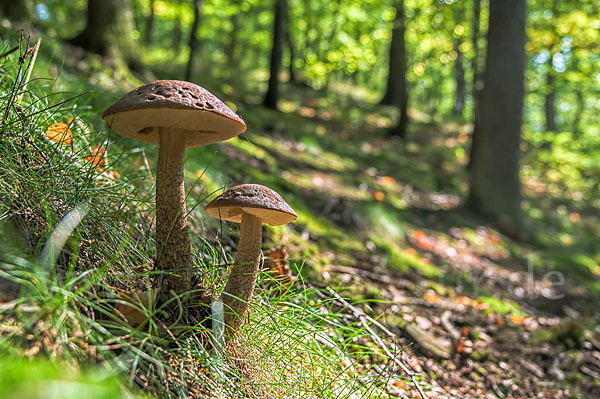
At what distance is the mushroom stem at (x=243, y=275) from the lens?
1674 millimetres

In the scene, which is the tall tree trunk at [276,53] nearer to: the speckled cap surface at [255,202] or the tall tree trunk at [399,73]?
the tall tree trunk at [399,73]

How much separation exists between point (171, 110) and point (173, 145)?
0.74 ft

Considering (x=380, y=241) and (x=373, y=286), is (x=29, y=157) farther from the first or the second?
(x=380, y=241)

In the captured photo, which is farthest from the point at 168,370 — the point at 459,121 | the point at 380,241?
the point at 459,121

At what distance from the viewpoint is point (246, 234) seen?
1768 mm

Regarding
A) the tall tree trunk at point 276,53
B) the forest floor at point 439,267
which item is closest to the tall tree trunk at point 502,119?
the forest floor at point 439,267

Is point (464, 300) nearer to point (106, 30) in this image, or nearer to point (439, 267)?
point (439, 267)

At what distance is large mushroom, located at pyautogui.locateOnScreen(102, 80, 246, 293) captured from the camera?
4.83 feet

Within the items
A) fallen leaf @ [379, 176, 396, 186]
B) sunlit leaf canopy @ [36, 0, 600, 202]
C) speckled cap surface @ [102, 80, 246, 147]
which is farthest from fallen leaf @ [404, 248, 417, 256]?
sunlit leaf canopy @ [36, 0, 600, 202]

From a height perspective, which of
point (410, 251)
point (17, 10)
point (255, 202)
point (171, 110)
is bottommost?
point (410, 251)

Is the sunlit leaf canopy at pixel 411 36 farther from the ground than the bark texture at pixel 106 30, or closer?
farther from the ground

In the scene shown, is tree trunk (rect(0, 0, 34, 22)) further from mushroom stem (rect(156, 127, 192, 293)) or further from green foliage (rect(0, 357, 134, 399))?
green foliage (rect(0, 357, 134, 399))

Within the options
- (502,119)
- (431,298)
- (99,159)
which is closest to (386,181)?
(502,119)

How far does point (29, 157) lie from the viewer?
1.76m
